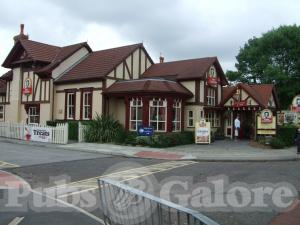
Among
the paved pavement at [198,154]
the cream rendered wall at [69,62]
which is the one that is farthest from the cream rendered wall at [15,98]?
the paved pavement at [198,154]

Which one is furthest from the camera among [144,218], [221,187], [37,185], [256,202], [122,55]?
[122,55]

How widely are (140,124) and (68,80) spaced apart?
272 inches

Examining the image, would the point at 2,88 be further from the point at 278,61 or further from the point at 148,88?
the point at 278,61

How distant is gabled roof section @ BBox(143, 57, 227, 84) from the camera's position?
91.8 feet

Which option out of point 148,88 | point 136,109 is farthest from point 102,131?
point 148,88

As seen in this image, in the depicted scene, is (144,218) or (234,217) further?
(234,217)

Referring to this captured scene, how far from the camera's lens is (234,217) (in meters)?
7.62

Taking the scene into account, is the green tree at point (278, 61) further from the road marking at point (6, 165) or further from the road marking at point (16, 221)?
the road marking at point (16, 221)

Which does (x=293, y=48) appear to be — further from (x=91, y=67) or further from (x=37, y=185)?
(x=37, y=185)

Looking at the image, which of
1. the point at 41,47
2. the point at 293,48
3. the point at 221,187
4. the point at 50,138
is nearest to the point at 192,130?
the point at 50,138

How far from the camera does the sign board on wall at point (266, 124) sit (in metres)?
24.5

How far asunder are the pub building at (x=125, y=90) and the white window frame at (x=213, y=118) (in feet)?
0.24

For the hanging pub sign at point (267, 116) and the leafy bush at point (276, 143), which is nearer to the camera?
the leafy bush at point (276, 143)

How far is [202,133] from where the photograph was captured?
2520cm
